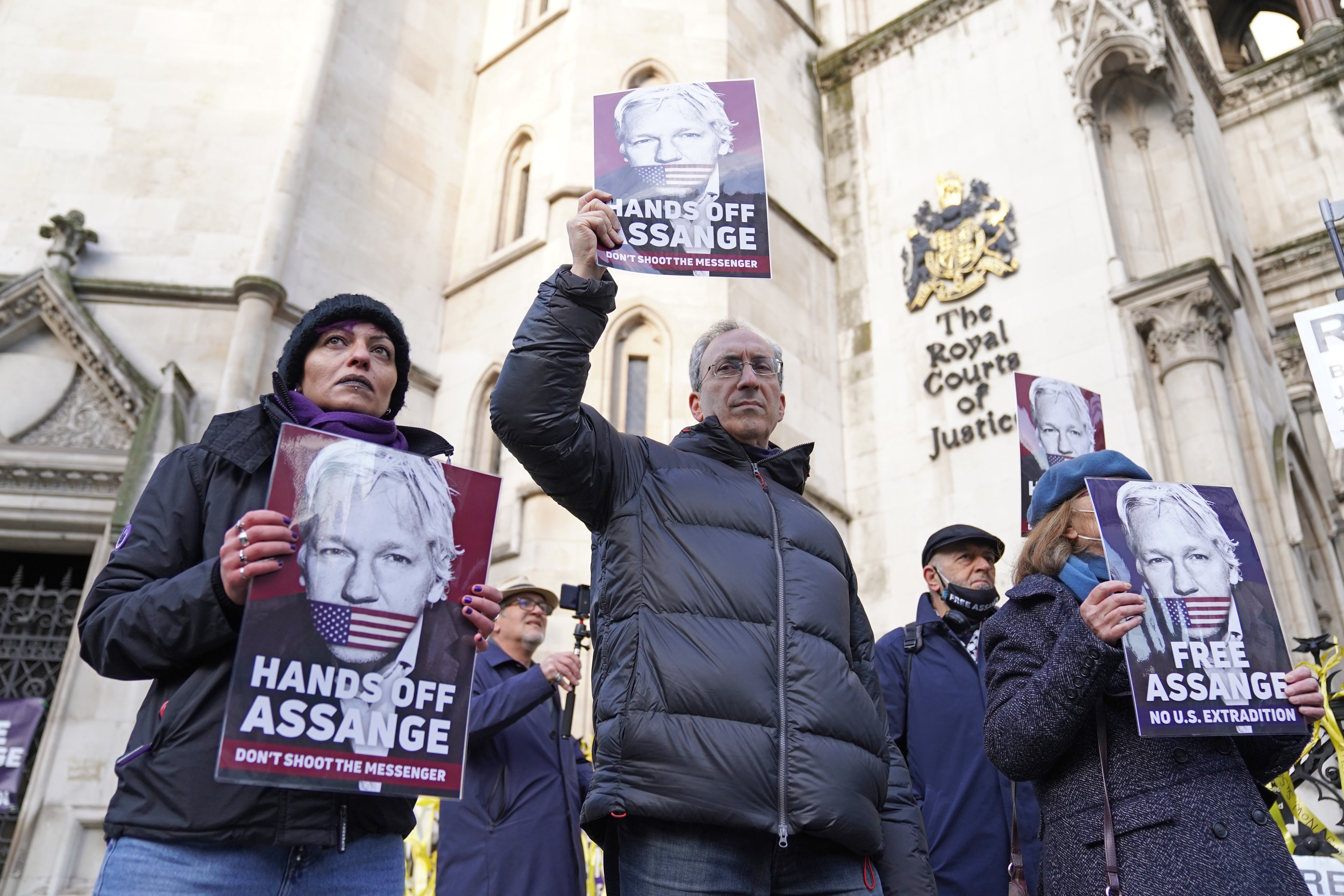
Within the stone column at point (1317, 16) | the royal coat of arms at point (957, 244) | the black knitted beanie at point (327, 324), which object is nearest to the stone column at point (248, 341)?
the black knitted beanie at point (327, 324)

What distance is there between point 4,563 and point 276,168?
4.69 metres

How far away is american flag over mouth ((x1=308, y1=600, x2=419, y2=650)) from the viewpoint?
5.78 ft

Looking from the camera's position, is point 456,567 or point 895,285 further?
point 895,285

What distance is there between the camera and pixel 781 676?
2133 mm

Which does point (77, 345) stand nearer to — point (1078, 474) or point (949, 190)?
point (1078, 474)

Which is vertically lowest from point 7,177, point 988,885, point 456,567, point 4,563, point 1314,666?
point 988,885

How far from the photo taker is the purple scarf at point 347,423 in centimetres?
200

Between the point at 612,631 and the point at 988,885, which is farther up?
the point at 612,631

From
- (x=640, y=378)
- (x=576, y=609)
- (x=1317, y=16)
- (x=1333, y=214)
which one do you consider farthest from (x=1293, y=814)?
(x=1317, y=16)

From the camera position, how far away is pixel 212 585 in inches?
Answer: 68.4

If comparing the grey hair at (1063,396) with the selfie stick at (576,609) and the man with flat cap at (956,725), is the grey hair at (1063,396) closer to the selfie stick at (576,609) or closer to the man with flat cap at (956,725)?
the man with flat cap at (956,725)

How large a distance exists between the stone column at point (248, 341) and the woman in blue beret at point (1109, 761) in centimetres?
745

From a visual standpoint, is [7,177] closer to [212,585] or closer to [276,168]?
[276,168]

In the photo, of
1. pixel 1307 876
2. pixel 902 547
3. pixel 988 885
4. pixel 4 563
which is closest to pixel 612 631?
pixel 988 885
